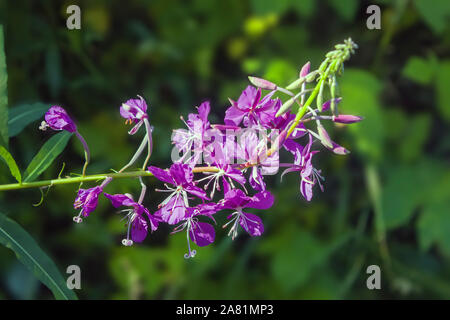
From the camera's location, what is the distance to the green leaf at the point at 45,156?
1668 mm

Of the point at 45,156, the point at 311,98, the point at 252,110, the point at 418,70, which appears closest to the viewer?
the point at 311,98

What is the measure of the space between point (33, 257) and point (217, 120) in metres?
1.81

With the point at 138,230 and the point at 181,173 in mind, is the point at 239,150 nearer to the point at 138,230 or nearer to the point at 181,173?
the point at 181,173

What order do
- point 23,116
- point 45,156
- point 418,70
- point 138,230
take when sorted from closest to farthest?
point 138,230 → point 45,156 → point 23,116 → point 418,70

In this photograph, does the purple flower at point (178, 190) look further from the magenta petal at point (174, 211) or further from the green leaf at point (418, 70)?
the green leaf at point (418, 70)

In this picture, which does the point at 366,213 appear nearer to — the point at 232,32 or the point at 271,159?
the point at 232,32

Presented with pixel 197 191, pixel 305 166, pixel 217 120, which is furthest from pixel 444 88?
pixel 197 191

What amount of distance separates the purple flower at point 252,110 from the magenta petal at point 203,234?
0.33m

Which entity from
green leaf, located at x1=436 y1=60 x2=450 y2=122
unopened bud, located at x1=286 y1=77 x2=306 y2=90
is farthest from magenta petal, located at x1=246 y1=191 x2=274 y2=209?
green leaf, located at x1=436 y1=60 x2=450 y2=122

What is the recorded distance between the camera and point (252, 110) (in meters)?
1.51

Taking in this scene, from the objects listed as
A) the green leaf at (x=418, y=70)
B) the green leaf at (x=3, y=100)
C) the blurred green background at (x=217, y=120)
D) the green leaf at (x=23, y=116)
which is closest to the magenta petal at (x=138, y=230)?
the green leaf at (x=3, y=100)

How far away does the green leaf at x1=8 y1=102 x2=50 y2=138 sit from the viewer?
78.0 inches

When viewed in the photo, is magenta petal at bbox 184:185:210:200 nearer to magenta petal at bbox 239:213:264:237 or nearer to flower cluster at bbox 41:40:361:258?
flower cluster at bbox 41:40:361:258

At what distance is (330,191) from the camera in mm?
3707
